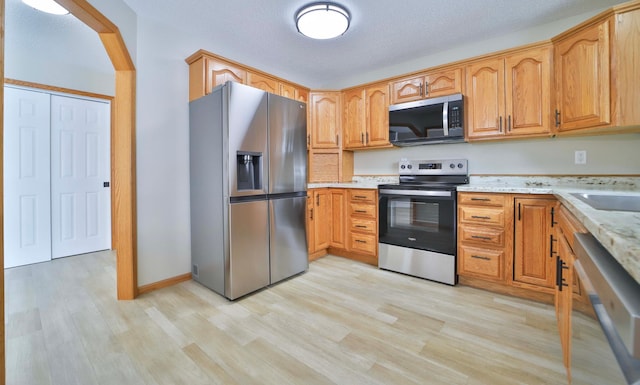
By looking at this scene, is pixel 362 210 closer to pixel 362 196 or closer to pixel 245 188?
pixel 362 196

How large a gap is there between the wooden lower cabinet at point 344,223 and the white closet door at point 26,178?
123 inches

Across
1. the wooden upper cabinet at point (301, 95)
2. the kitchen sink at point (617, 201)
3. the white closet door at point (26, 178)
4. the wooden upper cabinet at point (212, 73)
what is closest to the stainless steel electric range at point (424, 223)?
the kitchen sink at point (617, 201)

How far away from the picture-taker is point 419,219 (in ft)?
8.66

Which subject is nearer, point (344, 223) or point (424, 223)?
point (424, 223)

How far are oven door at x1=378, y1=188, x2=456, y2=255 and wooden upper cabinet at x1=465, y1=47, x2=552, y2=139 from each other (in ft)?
2.62

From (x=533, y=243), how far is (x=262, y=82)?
2966 millimetres

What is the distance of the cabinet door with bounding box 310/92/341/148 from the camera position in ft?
11.5

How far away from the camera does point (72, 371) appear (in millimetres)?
1384

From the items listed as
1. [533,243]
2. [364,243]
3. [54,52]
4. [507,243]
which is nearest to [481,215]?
[507,243]

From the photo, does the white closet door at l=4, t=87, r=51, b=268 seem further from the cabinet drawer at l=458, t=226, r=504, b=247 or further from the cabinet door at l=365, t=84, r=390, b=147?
the cabinet drawer at l=458, t=226, r=504, b=247

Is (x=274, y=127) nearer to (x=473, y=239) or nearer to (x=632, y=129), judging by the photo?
(x=473, y=239)

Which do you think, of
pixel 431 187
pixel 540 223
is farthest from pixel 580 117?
pixel 431 187

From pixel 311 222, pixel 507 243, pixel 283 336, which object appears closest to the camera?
pixel 283 336

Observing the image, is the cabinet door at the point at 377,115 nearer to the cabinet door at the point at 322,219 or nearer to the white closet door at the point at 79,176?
the cabinet door at the point at 322,219
